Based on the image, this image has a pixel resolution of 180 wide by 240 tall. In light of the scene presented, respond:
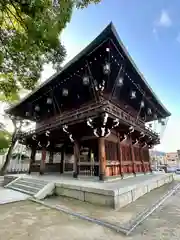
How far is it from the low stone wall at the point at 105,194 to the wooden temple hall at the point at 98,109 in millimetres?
1652

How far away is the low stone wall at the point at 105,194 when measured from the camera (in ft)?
18.4

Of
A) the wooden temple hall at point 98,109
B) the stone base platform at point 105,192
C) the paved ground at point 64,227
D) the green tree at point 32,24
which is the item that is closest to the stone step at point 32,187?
the stone base platform at point 105,192

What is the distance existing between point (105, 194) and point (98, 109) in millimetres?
3618

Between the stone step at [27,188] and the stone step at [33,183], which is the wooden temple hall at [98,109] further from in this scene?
the stone step at [27,188]

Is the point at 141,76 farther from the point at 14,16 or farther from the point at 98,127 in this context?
the point at 14,16

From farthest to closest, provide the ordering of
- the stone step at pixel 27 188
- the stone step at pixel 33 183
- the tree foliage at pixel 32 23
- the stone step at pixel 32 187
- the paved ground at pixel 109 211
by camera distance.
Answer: the stone step at pixel 33 183 → the stone step at pixel 27 188 → the stone step at pixel 32 187 → the paved ground at pixel 109 211 → the tree foliage at pixel 32 23

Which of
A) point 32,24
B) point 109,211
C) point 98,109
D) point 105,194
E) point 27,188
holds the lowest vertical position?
point 109,211

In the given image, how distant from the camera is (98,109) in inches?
301

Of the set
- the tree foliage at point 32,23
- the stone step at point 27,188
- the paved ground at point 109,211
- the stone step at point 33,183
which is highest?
the tree foliage at point 32,23

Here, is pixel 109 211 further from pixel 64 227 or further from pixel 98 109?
pixel 98 109

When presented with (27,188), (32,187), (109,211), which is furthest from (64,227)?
(27,188)

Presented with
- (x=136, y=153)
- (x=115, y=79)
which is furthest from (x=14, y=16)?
(x=136, y=153)

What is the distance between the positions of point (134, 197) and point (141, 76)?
21.1ft

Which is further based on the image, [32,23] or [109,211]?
[109,211]
